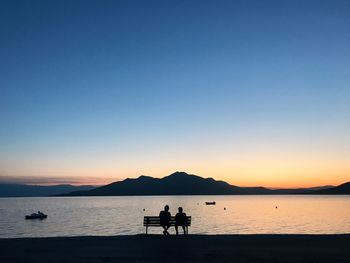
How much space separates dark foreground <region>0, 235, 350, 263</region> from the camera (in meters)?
15.3

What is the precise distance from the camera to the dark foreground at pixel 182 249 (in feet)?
50.2

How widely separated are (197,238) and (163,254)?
18.1 ft

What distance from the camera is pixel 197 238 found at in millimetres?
21609

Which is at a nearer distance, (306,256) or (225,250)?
(306,256)

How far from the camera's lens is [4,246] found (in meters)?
18.8

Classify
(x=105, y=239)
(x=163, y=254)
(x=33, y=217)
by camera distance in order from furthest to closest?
(x=33, y=217) < (x=105, y=239) < (x=163, y=254)

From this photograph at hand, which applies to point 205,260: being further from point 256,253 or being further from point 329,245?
point 329,245

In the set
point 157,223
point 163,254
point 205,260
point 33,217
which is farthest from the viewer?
point 33,217

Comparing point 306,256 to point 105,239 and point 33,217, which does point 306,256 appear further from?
point 33,217

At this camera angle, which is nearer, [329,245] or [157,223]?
[329,245]

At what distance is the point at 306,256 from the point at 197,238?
6832 millimetres

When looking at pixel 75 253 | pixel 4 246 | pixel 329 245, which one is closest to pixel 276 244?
pixel 329 245

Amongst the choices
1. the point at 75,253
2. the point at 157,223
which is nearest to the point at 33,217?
the point at 157,223

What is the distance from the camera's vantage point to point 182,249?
696 inches
